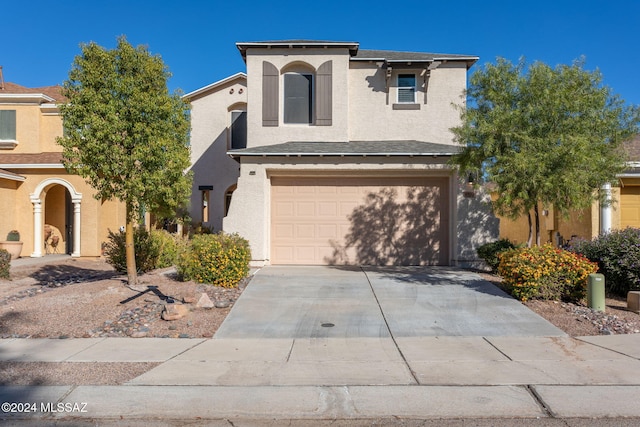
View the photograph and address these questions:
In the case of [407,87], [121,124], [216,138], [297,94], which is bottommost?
[121,124]

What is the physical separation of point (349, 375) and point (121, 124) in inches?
275

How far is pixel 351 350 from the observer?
6852 millimetres

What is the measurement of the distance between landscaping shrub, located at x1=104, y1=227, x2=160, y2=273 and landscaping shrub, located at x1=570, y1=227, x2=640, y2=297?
10890 mm

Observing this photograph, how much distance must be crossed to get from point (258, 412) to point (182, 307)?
426 centimetres

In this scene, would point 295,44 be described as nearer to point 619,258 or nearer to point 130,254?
point 130,254

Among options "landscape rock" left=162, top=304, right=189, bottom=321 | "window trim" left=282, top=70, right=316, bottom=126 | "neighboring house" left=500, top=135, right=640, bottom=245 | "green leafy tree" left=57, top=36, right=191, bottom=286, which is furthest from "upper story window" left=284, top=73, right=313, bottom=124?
"landscape rock" left=162, top=304, right=189, bottom=321

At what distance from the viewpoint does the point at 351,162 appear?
1325 cm

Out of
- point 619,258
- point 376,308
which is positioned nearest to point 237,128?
point 376,308

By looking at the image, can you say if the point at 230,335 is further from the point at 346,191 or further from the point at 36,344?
the point at 346,191

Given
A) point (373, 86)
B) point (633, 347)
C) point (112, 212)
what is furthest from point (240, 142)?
point (633, 347)

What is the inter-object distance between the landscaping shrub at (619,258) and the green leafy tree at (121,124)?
9.52 meters

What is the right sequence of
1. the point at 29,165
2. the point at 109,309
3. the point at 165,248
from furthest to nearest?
the point at 29,165 → the point at 165,248 → the point at 109,309

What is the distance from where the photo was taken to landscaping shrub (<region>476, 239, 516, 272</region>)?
12.1 meters

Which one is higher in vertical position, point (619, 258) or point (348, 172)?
point (348, 172)
